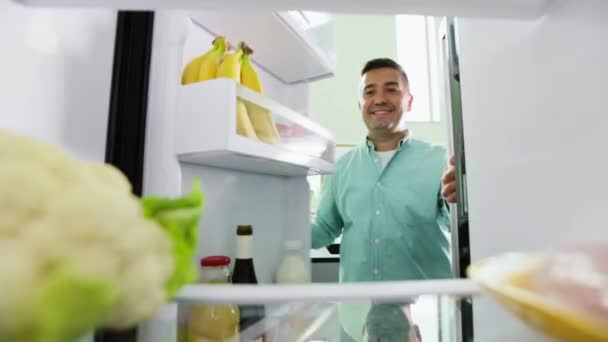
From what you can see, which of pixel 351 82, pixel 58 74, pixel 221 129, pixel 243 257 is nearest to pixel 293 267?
pixel 243 257

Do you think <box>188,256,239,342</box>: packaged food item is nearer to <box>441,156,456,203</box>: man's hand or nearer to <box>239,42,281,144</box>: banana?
<box>239,42,281,144</box>: banana

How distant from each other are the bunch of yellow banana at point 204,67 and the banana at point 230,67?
1cm

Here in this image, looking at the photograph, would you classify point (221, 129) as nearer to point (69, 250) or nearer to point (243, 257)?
point (243, 257)

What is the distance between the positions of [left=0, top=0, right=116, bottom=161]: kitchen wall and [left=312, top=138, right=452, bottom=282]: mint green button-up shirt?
105 cm

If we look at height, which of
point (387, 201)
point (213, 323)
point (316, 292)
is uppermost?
point (387, 201)

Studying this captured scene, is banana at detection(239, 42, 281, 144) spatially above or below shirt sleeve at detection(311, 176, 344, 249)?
above

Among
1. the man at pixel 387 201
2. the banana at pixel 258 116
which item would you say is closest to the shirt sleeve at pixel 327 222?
the man at pixel 387 201

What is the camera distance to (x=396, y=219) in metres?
1.40

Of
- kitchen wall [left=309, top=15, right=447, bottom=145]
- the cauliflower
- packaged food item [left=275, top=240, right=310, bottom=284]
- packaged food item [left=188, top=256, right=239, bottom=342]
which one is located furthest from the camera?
kitchen wall [left=309, top=15, right=447, bottom=145]

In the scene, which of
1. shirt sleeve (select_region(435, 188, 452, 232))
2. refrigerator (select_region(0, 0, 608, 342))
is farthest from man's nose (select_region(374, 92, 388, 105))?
refrigerator (select_region(0, 0, 608, 342))

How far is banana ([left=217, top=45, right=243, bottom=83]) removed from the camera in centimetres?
78

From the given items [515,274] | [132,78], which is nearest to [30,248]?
[515,274]

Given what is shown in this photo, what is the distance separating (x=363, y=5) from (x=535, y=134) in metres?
0.26

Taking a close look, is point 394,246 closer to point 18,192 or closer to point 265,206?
point 265,206
